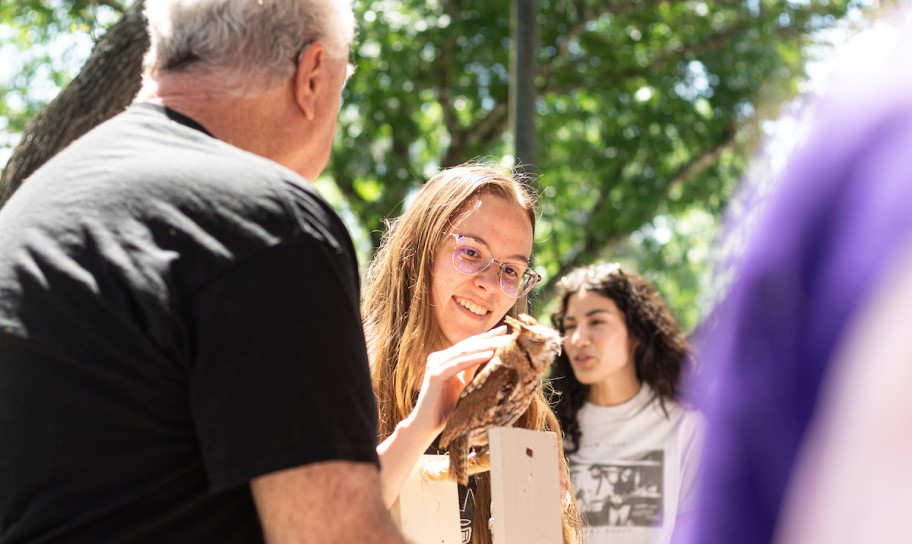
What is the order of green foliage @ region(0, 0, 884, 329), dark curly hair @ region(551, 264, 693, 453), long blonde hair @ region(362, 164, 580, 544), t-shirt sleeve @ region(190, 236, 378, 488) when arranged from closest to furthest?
1. t-shirt sleeve @ region(190, 236, 378, 488)
2. long blonde hair @ region(362, 164, 580, 544)
3. dark curly hair @ region(551, 264, 693, 453)
4. green foliage @ region(0, 0, 884, 329)

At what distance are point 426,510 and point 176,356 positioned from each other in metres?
0.96

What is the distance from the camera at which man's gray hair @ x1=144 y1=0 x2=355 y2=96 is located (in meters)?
1.62

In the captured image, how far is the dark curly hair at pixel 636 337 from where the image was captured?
5.05 m

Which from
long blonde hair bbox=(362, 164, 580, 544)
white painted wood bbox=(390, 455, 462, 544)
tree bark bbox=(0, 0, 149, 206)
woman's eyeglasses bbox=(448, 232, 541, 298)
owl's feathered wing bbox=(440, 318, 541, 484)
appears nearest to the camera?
owl's feathered wing bbox=(440, 318, 541, 484)

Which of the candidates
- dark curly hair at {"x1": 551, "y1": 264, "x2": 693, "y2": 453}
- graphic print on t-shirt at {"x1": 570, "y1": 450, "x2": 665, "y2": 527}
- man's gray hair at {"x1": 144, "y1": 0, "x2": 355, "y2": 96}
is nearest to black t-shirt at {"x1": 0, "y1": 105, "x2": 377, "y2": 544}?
man's gray hair at {"x1": 144, "y1": 0, "x2": 355, "y2": 96}

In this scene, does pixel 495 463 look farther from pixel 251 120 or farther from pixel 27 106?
pixel 27 106

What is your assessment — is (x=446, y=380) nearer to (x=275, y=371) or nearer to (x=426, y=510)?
(x=426, y=510)

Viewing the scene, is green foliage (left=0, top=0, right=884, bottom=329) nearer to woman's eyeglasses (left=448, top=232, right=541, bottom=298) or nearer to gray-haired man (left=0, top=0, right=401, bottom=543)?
woman's eyeglasses (left=448, top=232, right=541, bottom=298)

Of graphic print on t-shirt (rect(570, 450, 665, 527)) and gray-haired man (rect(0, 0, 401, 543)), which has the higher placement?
gray-haired man (rect(0, 0, 401, 543))

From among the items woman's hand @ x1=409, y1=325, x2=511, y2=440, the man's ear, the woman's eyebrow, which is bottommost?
woman's hand @ x1=409, y1=325, x2=511, y2=440

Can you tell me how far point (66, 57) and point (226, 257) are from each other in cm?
641

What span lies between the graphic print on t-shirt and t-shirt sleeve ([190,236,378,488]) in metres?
3.24

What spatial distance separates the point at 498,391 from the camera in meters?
2.00

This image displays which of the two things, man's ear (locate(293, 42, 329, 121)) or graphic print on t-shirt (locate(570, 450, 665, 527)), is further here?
graphic print on t-shirt (locate(570, 450, 665, 527))
